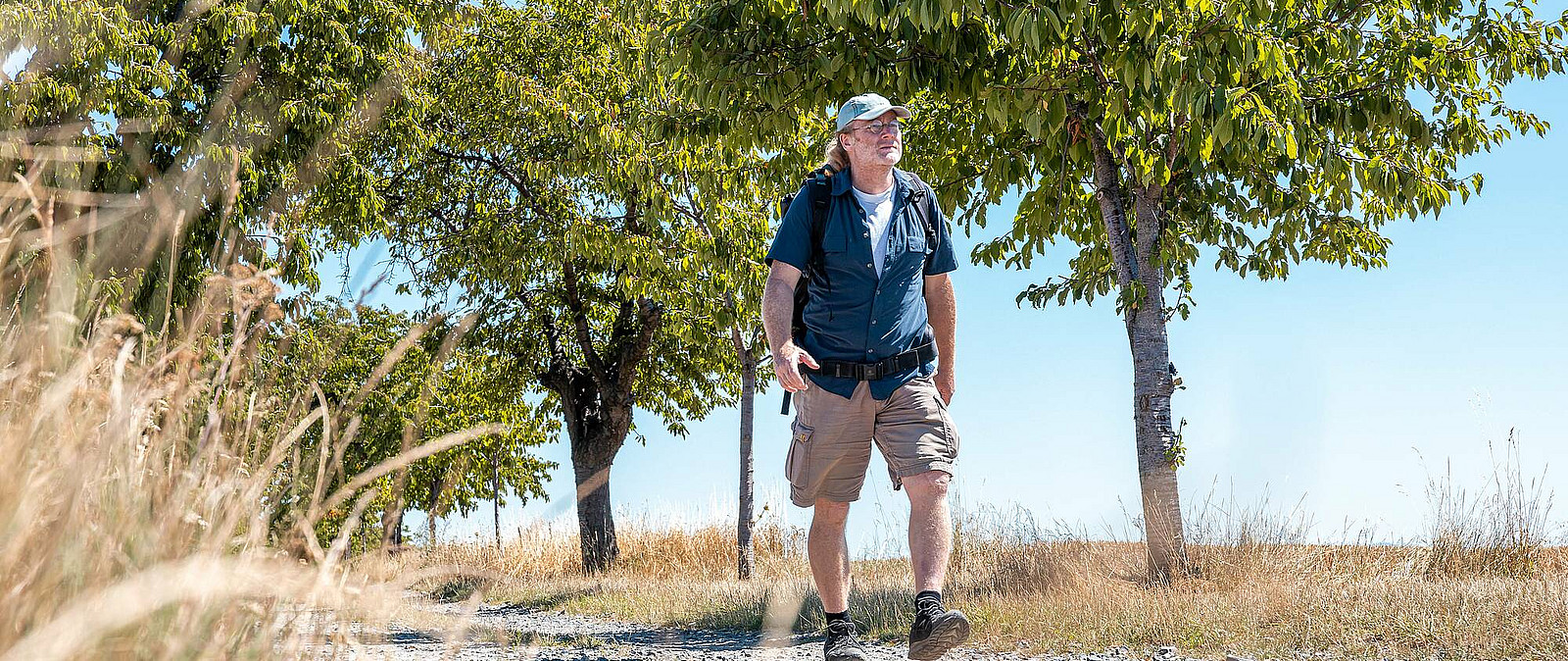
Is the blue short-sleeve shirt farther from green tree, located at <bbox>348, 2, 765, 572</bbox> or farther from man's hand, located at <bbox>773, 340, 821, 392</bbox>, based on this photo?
green tree, located at <bbox>348, 2, 765, 572</bbox>

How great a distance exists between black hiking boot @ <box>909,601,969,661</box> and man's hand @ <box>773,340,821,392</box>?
104 cm

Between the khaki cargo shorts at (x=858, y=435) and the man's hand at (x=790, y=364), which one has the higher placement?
the man's hand at (x=790, y=364)

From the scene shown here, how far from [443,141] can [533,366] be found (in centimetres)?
388

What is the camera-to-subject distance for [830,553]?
484cm

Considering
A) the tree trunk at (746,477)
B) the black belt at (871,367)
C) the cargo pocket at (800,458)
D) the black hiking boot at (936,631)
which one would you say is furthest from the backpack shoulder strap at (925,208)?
the tree trunk at (746,477)

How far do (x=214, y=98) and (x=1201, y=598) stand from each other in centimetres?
1376

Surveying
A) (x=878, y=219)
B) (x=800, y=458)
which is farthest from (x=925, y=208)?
(x=800, y=458)

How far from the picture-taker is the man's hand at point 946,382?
5.04 m

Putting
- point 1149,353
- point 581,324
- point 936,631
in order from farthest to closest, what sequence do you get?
point 581,324
point 1149,353
point 936,631

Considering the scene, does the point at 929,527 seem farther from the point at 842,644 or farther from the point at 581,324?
the point at 581,324

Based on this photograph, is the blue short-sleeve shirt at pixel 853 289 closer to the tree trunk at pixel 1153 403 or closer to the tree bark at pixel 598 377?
the tree trunk at pixel 1153 403

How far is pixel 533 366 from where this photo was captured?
59.1ft

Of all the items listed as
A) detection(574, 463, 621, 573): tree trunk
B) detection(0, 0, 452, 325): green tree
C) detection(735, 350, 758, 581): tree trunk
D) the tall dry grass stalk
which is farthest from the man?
detection(574, 463, 621, 573): tree trunk

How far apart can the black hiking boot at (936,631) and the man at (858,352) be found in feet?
1.05
